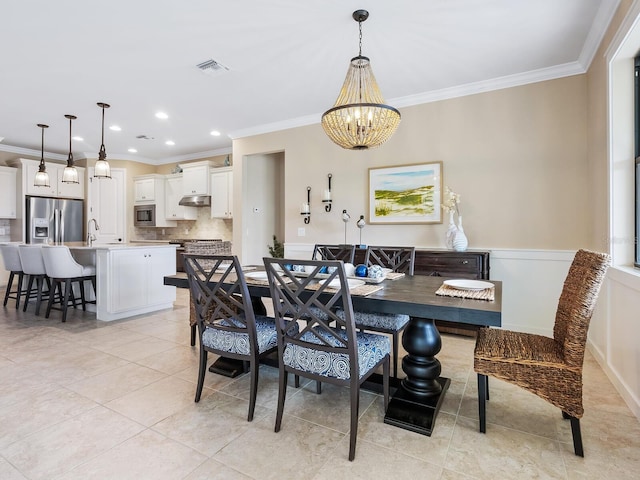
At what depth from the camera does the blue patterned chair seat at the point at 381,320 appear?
95.6 inches

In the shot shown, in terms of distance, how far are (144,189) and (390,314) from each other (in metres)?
6.46

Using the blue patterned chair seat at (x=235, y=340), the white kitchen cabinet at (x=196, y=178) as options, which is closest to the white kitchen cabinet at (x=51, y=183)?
the white kitchen cabinet at (x=196, y=178)

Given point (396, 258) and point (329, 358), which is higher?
point (396, 258)

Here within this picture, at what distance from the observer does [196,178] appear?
656cm

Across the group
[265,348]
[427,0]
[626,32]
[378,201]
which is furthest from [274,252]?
[626,32]

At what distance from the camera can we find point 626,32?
7.04ft

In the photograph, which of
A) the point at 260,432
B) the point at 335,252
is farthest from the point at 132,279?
the point at 260,432

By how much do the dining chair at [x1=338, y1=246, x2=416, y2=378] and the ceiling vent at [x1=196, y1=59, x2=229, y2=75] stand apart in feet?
7.15

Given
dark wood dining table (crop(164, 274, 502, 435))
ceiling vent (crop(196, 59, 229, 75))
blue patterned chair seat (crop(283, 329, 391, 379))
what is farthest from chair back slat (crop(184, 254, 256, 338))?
ceiling vent (crop(196, 59, 229, 75))

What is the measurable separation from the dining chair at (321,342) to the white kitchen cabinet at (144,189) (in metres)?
6.20

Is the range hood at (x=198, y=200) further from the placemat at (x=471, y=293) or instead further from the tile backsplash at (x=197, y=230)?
the placemat at (x=471, y=293)

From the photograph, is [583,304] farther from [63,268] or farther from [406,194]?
[63,268]

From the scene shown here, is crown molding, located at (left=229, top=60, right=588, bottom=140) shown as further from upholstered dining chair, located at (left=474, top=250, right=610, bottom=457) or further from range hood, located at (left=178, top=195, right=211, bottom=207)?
range hood, located at (left=178, top=195, right=211, bottom=207)

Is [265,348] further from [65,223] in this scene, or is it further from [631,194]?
[65,223]
